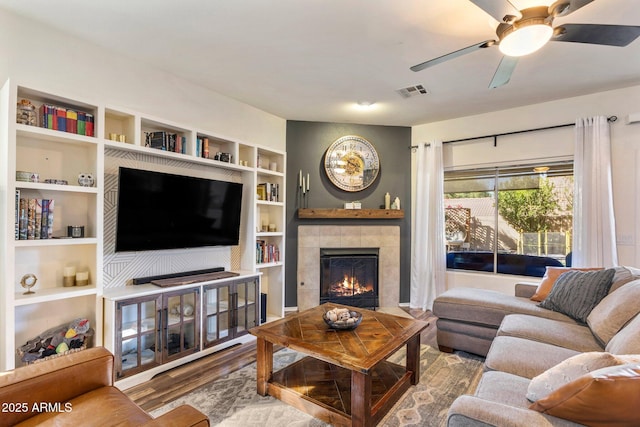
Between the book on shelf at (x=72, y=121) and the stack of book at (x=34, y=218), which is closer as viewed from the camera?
the stack of book at (x=34, y=218)

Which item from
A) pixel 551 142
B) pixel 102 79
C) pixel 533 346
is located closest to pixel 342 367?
pixel 533 346

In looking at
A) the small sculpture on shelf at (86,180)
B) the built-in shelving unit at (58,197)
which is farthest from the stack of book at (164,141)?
the small sculpture on shelf at (86,180)

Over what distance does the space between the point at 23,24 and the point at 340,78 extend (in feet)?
8.30

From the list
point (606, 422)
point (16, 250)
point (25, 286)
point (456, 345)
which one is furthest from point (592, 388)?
point (16, 250)

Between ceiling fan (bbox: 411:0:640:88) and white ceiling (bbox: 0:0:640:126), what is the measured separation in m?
0.36

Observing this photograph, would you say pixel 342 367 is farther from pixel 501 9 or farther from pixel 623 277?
pixel 501 9

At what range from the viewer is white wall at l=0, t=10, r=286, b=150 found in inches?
90.1

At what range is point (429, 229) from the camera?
468 cm

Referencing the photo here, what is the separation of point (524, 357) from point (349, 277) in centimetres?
293

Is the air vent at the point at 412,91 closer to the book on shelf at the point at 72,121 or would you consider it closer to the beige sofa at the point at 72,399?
the book on shelf at the point at 72,121

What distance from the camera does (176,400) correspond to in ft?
7.50

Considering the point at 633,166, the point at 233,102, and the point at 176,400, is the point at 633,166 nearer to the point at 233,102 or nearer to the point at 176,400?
the point at 233,102

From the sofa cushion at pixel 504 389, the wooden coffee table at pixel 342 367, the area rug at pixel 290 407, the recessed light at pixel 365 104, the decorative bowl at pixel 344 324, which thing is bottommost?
the area rug at pixel 290 407

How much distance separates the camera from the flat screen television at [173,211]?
2674 mm
